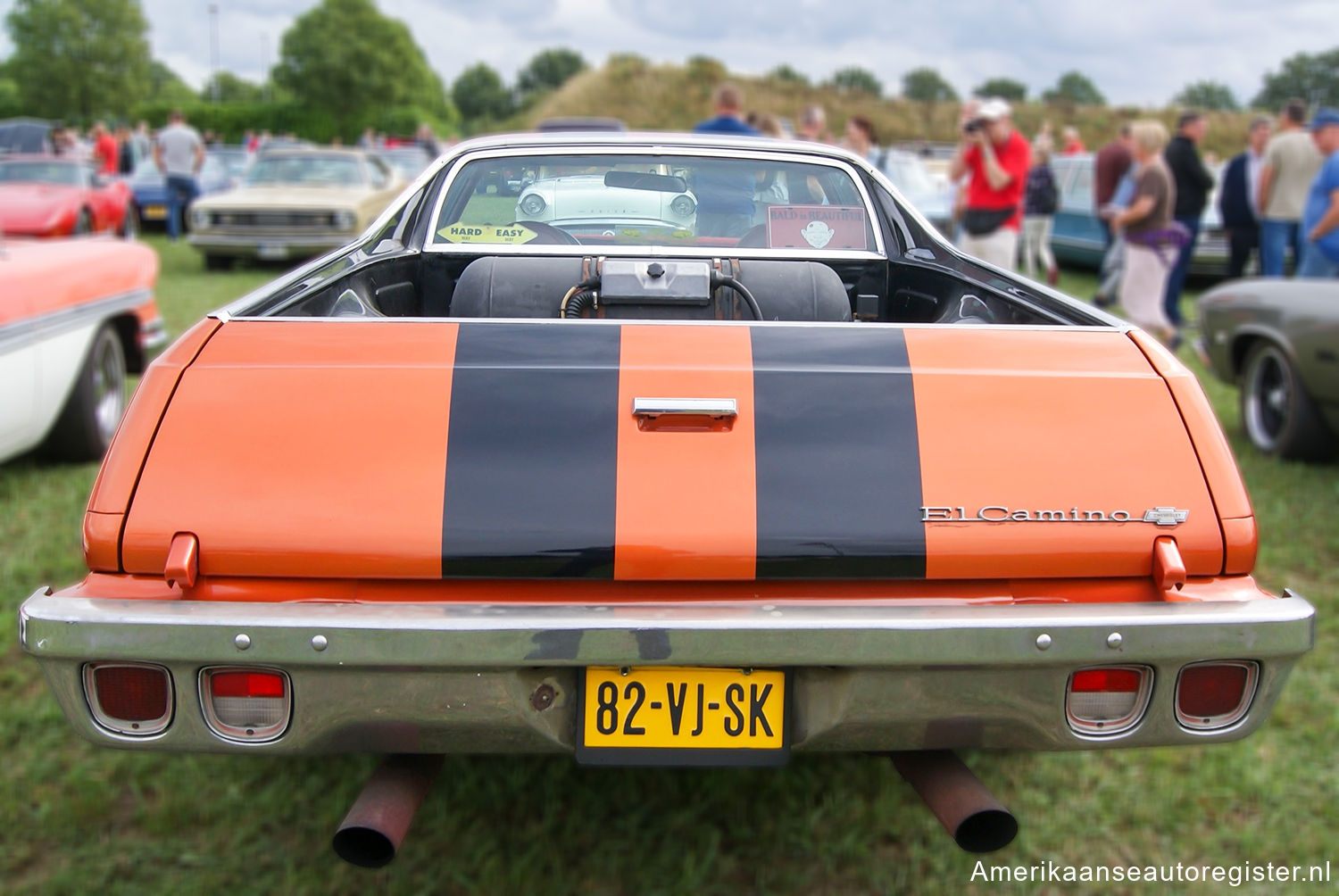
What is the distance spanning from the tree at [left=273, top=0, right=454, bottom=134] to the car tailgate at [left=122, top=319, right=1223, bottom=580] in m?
57.6

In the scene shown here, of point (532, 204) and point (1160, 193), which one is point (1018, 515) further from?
point (1160, 193)

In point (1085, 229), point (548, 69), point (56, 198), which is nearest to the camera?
point (56, 198)

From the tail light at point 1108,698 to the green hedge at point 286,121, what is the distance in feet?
177

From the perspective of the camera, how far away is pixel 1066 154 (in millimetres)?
14141

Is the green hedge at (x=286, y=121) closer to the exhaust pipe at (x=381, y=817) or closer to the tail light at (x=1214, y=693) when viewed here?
the exhaust pipe at (x=381, y=817)

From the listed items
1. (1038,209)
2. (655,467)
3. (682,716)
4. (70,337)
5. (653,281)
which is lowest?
(682,716)

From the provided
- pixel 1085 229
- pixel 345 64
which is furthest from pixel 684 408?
pixel 345 64

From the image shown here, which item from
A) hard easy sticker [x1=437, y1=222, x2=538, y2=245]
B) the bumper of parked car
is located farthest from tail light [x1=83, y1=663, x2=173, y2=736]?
the bumper of parked car

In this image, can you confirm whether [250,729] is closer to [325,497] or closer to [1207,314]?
[325,497]

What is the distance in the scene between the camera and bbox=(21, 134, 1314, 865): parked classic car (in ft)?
5.33

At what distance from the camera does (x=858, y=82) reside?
174ft

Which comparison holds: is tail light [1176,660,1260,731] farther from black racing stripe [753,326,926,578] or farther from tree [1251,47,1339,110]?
tree [1251,47,1339,110]

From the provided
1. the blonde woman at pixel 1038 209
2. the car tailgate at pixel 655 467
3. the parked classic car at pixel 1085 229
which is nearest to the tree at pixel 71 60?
the parked classic car at pixel 1085 229

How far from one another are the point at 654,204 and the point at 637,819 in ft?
5.60
